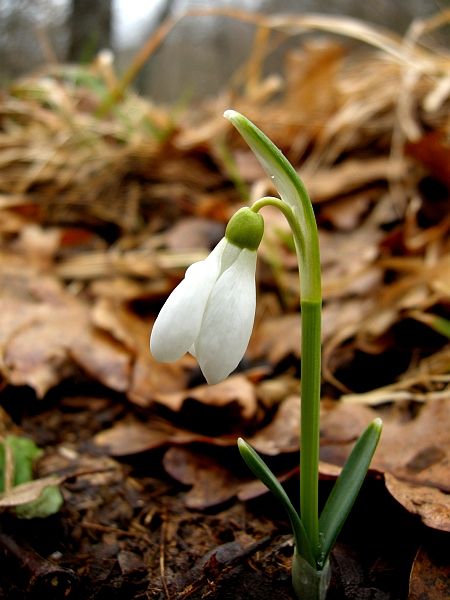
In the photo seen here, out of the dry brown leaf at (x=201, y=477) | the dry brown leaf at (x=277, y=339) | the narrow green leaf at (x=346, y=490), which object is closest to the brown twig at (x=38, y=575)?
the dry brown leaf at (x=201, y=477)

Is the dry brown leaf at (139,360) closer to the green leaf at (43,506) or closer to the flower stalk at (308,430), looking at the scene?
the green leaf at (43,506)

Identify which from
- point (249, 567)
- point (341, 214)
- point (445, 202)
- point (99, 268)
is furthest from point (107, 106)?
point (249, 567)

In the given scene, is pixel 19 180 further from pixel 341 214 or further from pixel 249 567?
pixel 249 567

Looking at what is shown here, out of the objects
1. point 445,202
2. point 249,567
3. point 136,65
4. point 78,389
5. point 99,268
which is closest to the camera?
point 249,567

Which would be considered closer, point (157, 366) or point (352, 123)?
point (157, 366)

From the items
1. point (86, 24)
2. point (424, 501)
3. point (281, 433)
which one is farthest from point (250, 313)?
point (86, 24)

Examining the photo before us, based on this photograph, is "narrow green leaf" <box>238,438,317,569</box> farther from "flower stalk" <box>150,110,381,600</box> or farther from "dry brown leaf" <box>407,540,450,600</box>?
"dry brown leaf" <box>407,540,450,600</box>

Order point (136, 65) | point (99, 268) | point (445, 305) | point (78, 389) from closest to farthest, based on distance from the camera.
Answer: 1. point (445, 305)
2. point (78, 389)
3. point (99, 268)
4. point (136, 65)
